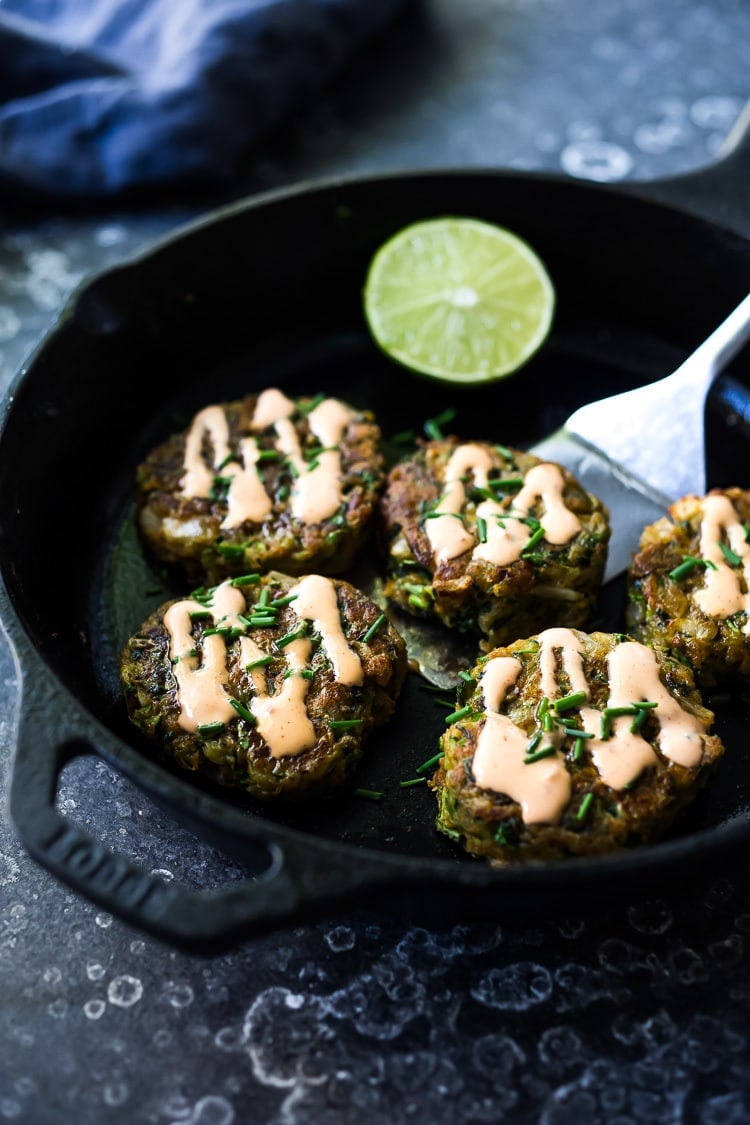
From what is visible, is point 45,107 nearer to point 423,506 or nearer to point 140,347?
point 140,347

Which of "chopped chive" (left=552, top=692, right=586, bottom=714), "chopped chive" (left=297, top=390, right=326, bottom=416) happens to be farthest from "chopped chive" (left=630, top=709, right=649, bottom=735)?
"chopped chive" (left=297, top=390, right=326, bottom=416)

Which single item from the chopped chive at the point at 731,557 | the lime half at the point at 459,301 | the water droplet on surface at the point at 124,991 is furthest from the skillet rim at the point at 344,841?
the lime half at the point at 459,301

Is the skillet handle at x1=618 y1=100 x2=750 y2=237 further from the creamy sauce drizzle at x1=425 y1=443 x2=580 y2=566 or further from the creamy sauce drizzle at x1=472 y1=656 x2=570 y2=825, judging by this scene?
the creamy sauce drizzle at x1=472 y1=656 x2=570 y2=825

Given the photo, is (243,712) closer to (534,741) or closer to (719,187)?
(534,741)

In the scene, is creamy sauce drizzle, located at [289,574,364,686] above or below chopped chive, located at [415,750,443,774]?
above

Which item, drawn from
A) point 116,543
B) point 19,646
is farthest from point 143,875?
point 116,543

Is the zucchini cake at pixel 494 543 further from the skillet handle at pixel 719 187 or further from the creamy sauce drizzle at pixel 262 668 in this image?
the skillet handle at pixel 719 187

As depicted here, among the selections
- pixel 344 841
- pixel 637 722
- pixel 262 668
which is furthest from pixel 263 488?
pixel 637 722

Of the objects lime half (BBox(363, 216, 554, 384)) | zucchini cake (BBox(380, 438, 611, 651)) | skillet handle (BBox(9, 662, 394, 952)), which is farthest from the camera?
lime half (BBox(363, 216, 554, 384))

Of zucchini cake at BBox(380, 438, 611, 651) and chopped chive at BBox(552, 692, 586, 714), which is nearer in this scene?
chopped chive at BBox(552, 692, 586, 714)
